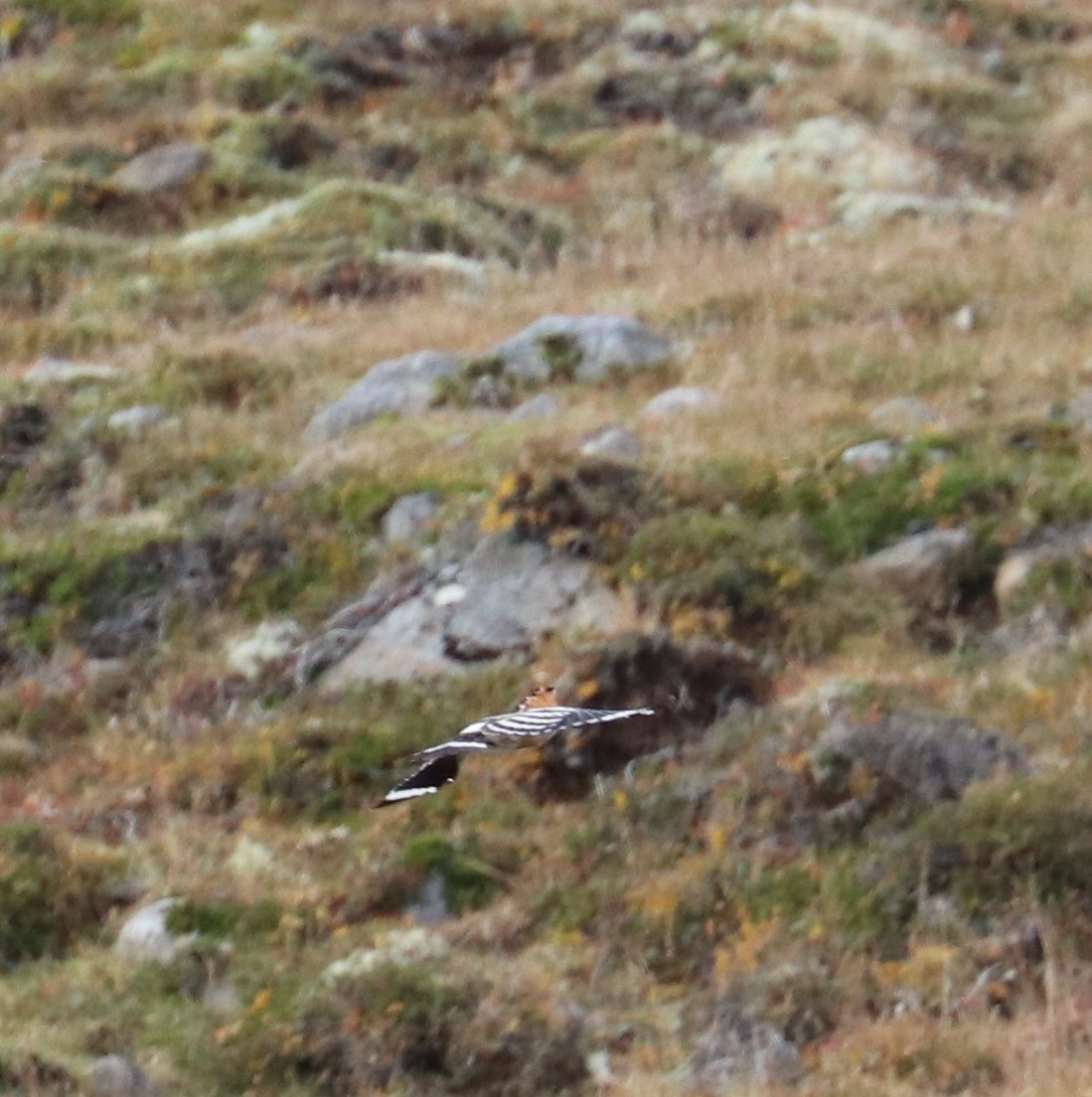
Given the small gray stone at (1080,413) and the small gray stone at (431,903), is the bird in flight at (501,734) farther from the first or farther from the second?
the small gray stone at (1080,413)

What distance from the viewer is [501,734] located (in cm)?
762

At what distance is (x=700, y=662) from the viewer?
970cm

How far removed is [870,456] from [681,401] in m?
1.49

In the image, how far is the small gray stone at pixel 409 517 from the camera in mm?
11109

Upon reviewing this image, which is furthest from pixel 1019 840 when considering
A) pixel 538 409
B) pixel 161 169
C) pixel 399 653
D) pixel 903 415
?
pixel 161 169

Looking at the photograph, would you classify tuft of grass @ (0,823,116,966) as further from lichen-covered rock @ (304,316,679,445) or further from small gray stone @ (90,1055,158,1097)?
lichen-covered rock @ (304,316,679,445)

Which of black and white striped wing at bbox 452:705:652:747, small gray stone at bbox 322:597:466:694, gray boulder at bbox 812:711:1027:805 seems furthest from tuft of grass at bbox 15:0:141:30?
gray boulder at bbox 812:711:1027:805

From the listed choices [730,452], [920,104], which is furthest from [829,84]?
[730,452]

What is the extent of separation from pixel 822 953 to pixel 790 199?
1151 centimetres

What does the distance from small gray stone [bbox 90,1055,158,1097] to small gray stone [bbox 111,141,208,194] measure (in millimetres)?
12322

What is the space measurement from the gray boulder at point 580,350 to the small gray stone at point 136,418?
202 centimetres

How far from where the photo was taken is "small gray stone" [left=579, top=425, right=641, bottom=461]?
37.7 feet

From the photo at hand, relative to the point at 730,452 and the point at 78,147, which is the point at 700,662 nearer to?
the point at 730,452

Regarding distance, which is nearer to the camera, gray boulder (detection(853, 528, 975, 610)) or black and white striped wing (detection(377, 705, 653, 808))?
black and white striped wing (detection(377, 705, 653, 808))
